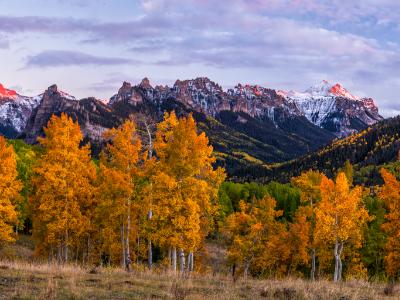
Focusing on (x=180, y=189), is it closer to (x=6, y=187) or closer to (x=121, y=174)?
(x=121, y=174)

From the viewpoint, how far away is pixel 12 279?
16.2 metres

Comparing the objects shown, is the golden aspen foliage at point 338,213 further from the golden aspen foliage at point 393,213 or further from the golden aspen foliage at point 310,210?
the golden aspen foliage at point 393,213

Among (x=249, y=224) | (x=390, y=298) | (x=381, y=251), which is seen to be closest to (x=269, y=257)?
(x=249, y=224)

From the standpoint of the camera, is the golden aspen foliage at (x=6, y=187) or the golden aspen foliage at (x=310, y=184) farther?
the golden aspen foliage at (x=310, y=184)

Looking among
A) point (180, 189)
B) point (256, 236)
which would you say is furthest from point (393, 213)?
point (256, 236)

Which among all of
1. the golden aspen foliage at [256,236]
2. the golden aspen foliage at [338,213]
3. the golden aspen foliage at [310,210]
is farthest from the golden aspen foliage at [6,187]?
the golden aspen foliage at [310,210]

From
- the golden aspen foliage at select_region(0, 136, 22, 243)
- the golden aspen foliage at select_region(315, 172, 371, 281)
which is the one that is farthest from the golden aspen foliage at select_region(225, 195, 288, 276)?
the golden aspen foliage at select_region(0, 136, 22, 243)

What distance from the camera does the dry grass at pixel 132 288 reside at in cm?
1433

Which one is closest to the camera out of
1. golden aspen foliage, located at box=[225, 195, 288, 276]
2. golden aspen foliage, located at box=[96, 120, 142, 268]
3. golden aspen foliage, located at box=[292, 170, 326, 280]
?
golden aspen foliage, located at box=[96, 120, 142, 268]

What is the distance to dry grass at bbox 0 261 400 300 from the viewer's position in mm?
14328

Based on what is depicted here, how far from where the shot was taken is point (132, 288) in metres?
16.1

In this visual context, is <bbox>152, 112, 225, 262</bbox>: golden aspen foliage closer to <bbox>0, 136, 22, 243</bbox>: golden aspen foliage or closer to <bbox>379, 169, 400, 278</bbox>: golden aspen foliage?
<bbox>0, 136, 22, 243</bbox>: golden aspen foliage

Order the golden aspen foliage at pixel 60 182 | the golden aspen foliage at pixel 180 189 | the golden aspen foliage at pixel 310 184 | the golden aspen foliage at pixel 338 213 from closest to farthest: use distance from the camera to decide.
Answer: the golden aspen foliage at pixel 180 189 → the golden aspen foliage at pixel 60 182 → the golden aspen foliage at pixel 338 213 → the golden aspen foliage at pixel 310 184

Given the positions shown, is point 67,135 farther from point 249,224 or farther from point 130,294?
point 249,224
